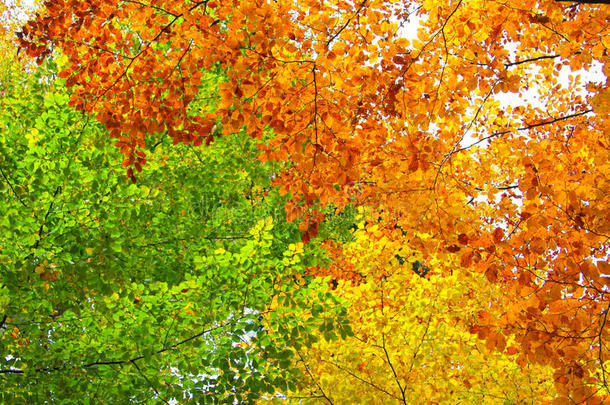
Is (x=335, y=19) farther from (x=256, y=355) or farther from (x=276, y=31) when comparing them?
(x=256, y=355)

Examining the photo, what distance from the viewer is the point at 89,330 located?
4.81m

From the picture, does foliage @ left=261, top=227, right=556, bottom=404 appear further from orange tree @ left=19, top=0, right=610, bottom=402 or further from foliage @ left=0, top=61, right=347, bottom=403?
orange tree @ left=19, top=0, right=610, bottom=402

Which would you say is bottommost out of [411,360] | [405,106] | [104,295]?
[411,360]

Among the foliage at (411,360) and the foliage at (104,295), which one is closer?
the foliage at (104,295)

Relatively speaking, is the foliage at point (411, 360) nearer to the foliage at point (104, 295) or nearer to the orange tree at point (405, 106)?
the foliage at point (104, 295)

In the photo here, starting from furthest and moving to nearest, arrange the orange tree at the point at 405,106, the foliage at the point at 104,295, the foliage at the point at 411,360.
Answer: the foliage at the point at 411,360 → the foliage at the point at 104,295 → the orange tree at the point at 405,106

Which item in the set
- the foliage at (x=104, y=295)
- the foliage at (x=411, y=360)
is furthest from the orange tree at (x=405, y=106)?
the foliage at (x=411, y=360)

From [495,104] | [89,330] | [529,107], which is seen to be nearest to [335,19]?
[89,330]

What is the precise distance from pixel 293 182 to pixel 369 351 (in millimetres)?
2106

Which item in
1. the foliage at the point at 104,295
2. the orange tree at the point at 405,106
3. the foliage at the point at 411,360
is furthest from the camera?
the foliage at the point at 411,360

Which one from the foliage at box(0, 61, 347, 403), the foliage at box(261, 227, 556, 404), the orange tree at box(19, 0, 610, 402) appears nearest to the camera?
the orange tree at box(19, 0, 610, 402)

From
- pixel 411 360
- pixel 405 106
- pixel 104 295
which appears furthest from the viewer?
pixel 411 360

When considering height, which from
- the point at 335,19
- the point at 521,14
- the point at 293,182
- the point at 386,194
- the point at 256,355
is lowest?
the point at 256,355

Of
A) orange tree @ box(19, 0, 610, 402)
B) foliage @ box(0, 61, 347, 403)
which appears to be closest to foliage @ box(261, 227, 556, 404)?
foliage @ box(0, 61, 347, 403)
